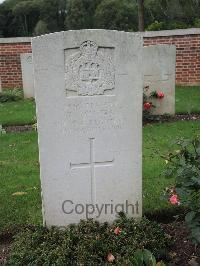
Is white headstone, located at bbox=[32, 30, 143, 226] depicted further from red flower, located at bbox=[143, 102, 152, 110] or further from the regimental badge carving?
red flower, located at bbox=[143, 102, 152, 110]

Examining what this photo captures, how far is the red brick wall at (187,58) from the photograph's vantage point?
12.8 meters

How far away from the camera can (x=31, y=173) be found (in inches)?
218


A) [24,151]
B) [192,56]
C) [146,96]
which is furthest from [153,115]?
[192,56]

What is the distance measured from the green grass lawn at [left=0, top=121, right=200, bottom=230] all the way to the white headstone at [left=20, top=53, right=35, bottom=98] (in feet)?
12.2

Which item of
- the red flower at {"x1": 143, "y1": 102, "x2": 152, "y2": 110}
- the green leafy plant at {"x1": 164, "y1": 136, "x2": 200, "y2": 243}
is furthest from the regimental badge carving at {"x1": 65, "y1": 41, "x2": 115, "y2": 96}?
the red flower at {"x1": 143, "y1": 102, "x2": 152, "y2": 110}

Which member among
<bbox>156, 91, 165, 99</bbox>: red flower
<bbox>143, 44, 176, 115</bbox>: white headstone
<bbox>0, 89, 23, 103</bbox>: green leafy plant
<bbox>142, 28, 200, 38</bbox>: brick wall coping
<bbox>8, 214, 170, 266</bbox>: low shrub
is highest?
<bbox>142, 28, 200, 38</bbox>: brick wall coping

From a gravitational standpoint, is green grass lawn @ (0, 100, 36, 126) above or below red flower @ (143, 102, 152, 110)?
below

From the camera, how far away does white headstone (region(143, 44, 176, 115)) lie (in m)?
8.18

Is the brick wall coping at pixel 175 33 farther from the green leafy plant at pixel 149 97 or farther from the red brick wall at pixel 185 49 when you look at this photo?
the green leafy plant at pixel 149 97

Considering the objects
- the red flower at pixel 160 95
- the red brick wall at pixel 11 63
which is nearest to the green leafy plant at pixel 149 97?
the red flower at pixel 160 95

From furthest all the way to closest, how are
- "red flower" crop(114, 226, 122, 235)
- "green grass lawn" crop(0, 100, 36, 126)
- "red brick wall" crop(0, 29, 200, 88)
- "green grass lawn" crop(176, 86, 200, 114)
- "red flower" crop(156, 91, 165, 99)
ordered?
"red brick wall" crop(0, 29, 200, 88) < "green grass lawn" crop(176, 86, 200, 114) < "green grass lawn" crop(0, 100, 36, 126) < "red flower" crop(156, 91, 165, 99) < "red flower" crop(114, 226, 122, 235)

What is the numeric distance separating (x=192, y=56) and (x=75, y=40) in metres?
10.1

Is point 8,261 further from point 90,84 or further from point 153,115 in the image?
point 153,115

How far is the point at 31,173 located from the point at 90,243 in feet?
7.69
